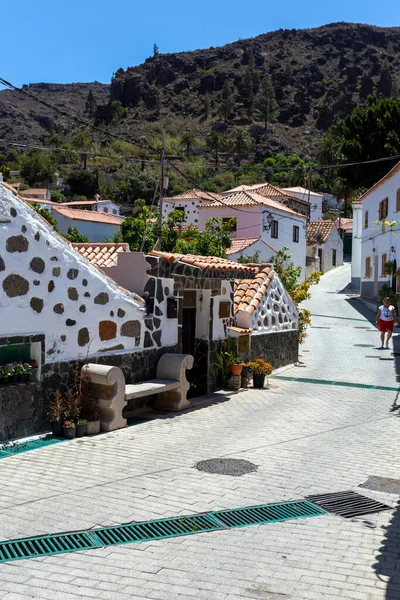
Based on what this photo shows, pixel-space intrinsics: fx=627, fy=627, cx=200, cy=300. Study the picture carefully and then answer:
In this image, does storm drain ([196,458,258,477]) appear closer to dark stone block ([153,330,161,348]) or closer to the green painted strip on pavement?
dark stone block ([153,330,161,348])

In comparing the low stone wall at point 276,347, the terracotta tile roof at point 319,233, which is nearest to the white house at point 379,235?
the low stone wall at point 276,347

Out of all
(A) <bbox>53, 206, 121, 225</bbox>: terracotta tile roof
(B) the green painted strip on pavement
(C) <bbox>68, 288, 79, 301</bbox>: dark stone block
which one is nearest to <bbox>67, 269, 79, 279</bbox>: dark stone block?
(C) <bbox>68, 288, 79, 301</bbox>: dark stone block

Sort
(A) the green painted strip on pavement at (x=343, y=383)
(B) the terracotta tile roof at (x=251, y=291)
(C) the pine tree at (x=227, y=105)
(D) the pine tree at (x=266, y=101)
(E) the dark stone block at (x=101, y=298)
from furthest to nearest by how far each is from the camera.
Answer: (D) the pine tree at (x=266, y=101)
(C) the pine tree at (x=227, y=105)
(B) the terracotta tile roof at (x=251, y=291)
(A) the green painted strip on pavement at (x=343, y=383)
(E) the dark stone block at (x=101, y=298)

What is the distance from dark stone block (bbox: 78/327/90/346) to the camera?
10302 millimetres

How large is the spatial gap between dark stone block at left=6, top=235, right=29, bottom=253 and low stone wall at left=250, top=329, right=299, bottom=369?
7.83m

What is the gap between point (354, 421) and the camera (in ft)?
37.8

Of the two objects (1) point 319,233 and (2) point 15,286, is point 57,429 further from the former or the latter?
(1) point 319,233

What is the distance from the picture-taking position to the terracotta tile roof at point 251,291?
1597cm

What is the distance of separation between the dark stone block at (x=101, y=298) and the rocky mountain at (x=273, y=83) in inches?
4518

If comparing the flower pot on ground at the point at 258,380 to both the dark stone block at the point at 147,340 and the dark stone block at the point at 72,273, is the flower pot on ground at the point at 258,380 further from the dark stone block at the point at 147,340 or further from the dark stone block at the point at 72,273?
the dark stone block at the point at 72,273

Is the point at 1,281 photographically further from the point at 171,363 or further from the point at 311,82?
the point at 311,82

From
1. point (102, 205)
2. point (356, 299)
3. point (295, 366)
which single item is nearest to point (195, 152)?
point (102, 205)

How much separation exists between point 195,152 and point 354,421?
10644cm

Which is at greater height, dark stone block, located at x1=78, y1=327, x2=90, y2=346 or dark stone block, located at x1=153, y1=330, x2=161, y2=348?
dark stone block, located at x1=78, y1=327, x2=90, y2=346
